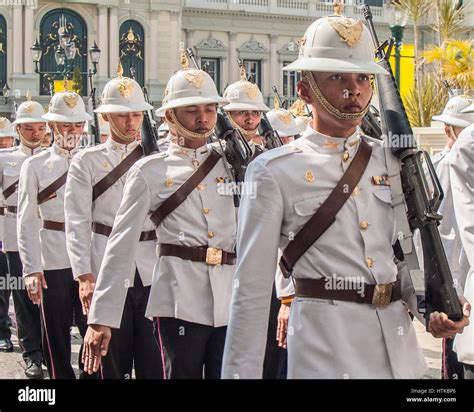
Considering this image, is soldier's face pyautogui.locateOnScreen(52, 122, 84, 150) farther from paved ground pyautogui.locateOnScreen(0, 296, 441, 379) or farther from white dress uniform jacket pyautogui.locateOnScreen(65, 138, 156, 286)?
paved ground pyautogui.locateOnScreen(0, 296, 441, 379)

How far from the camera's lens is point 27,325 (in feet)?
29.2

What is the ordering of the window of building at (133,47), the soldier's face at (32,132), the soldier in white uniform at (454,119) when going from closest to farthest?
the soldier in white uniform at (454,119)
the soldier's face at (32,132)
the window of building at (133,47)

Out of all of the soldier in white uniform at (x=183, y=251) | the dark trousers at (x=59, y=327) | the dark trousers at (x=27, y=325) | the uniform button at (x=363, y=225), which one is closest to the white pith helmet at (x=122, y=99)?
the dark trousers at (x=59, y=327)

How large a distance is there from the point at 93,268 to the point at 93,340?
172cm

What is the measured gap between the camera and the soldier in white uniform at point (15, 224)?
873cm

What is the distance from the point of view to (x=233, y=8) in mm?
56969

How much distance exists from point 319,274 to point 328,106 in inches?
22.9

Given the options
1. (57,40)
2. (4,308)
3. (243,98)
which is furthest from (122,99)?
(57,40)

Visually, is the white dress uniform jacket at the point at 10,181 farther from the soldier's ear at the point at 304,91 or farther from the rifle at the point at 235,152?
the soldier's ear at the point at 304,91

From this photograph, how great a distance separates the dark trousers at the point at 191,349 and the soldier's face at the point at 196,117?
41.9 inches

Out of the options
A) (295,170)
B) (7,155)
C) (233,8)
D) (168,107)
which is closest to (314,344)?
(295,170)

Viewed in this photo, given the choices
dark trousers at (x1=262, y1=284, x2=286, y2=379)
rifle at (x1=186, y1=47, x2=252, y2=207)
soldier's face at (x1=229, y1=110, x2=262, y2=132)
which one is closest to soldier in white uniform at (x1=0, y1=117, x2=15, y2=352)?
soldier's face at (x1=229, y1=110, x2=262, y2=132)

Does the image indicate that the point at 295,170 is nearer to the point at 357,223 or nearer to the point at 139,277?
the point at 357,223

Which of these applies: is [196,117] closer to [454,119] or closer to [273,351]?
[273,351]
